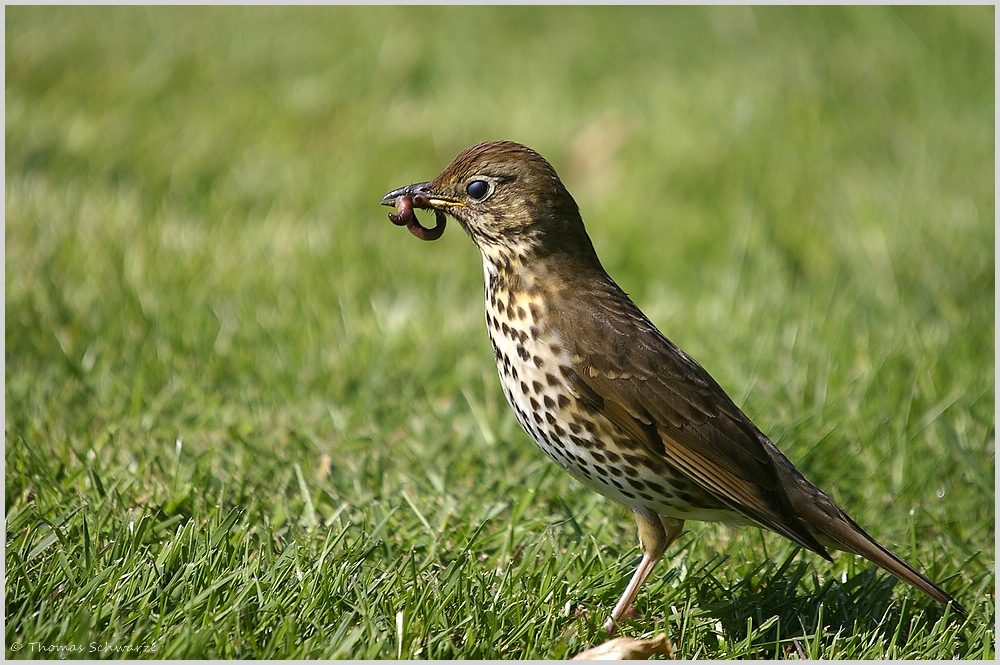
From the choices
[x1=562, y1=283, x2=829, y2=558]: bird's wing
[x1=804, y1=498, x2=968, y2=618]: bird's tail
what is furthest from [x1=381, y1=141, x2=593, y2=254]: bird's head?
[x1=804, y1=498, x2=968, y2=618]: bird's tail

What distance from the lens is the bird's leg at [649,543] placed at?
3.61m

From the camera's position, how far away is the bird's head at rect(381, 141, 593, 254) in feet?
12.5

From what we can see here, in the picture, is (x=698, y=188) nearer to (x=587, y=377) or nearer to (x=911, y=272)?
(x=911, y=272)

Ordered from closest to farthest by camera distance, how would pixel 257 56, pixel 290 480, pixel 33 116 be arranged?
1. pixel 290 480
2. pixel 33 116
3. pixel 257 56

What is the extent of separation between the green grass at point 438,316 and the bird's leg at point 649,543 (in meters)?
0.10

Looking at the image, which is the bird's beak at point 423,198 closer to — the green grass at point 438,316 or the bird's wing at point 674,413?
the bird's wing at point 674,413

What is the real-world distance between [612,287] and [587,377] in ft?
1.48

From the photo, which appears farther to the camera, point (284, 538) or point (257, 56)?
point (257, 56)

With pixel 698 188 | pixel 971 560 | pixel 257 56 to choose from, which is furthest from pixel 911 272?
pixel 257 56

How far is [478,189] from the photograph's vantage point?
151 inches

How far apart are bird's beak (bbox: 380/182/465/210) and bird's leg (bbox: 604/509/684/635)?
1136 millimetres

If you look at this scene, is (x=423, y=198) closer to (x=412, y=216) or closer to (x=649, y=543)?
(x=412, y=216)

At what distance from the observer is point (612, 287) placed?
3932 millimetres

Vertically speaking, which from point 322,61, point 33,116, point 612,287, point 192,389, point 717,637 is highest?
point 322,61
